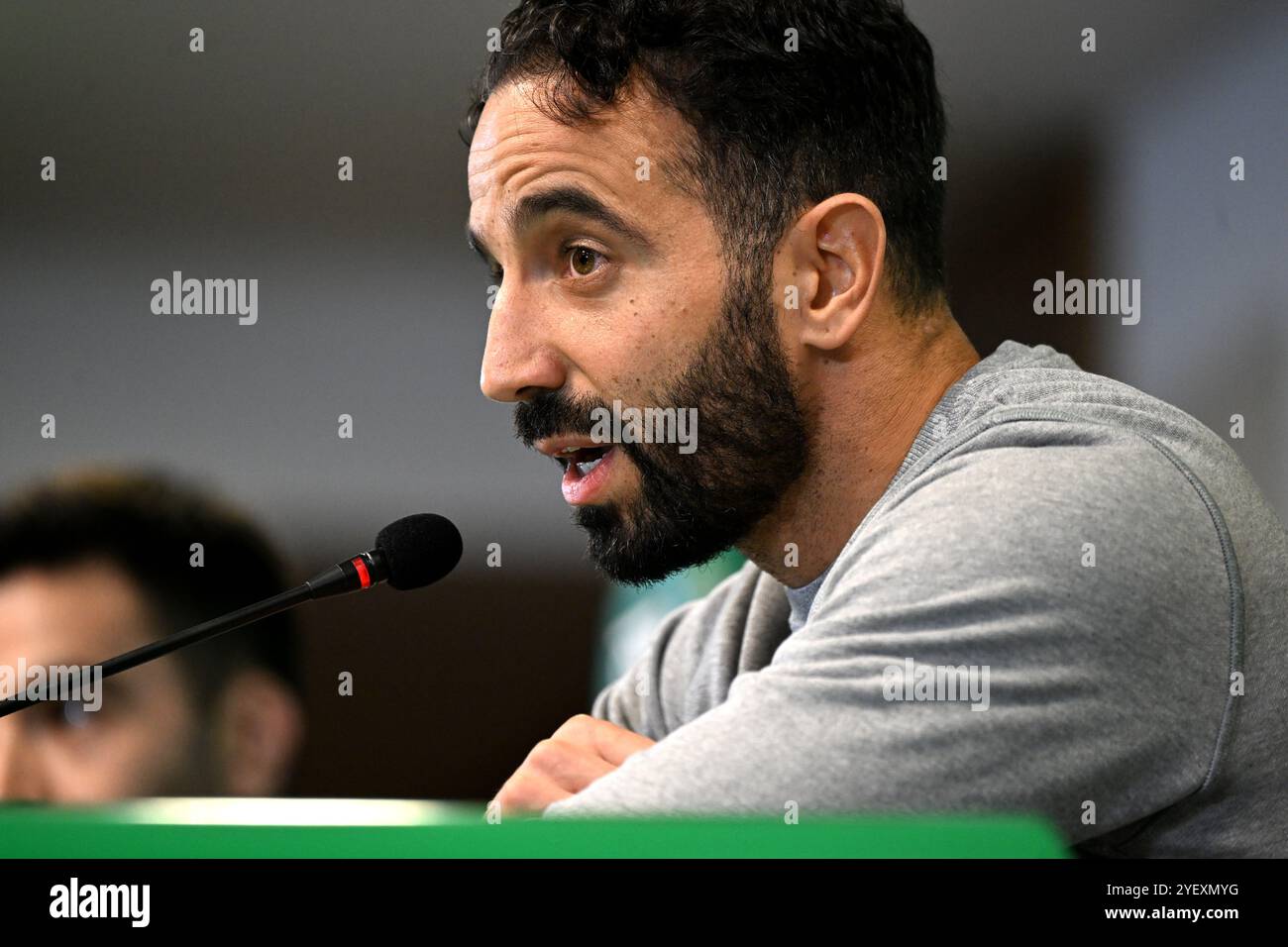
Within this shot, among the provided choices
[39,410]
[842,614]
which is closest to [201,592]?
[39,410]

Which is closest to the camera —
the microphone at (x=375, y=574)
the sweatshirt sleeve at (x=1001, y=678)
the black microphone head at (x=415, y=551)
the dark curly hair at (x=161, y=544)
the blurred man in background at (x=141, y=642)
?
the sweatshirt sleeve at (x=1001, y=678)

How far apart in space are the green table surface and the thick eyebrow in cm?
51

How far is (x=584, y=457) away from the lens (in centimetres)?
117

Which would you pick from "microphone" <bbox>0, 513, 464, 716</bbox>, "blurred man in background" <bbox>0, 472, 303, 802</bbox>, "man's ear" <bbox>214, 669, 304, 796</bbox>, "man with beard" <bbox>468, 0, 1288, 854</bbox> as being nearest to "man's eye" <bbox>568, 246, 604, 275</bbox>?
"man with beard" <bbox>468, 0, 1288, 854</bbox>

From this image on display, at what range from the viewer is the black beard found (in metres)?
1.12

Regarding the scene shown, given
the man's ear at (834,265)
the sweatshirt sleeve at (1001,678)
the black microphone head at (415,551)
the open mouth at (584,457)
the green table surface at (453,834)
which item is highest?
the man's ear at (834,265)

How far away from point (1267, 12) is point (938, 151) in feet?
2.03

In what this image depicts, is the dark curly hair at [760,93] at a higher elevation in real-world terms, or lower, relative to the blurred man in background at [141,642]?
higher

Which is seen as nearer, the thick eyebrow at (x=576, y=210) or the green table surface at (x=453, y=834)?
the green table surface at (x=453, y=834)

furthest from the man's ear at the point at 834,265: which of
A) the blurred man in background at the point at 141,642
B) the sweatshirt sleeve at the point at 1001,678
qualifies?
the blurred man in background at the point at 141,642

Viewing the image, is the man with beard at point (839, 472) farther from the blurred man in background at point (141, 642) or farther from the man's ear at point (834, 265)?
the blurred man in background at point (141, 642)

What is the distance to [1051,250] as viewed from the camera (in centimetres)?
168

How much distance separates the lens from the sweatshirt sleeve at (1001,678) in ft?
2.52
